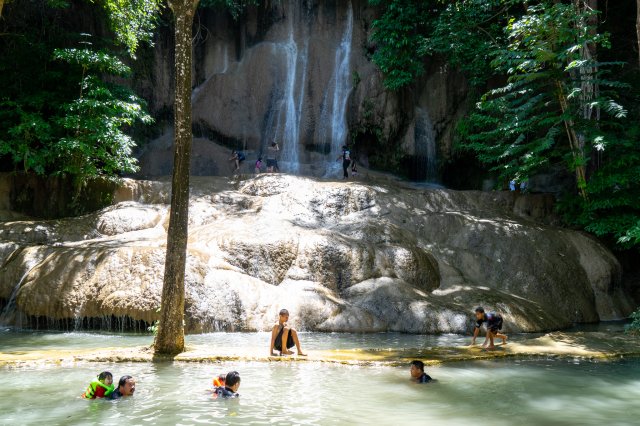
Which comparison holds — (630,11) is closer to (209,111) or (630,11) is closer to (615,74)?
(615,74)

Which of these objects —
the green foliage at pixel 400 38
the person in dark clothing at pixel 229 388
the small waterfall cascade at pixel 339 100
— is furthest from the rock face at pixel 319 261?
the small waterfall cascade at pixel 339 100

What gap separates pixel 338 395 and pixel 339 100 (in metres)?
21.4

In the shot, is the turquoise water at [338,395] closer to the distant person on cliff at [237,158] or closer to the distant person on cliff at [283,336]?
the distant person on cliff at [283,336]

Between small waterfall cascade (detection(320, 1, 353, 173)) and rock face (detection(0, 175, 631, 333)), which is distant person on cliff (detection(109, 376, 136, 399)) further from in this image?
small waterfall cascade (detection(320, 1, 353, 173))

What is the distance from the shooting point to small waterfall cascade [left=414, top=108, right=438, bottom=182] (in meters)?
26.8

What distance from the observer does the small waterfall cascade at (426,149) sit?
26.8 m

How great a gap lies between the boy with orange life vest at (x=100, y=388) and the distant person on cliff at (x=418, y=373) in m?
4.20

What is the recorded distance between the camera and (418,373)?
28.4 feet

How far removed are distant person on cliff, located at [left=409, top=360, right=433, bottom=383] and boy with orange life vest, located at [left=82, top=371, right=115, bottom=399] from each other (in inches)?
165

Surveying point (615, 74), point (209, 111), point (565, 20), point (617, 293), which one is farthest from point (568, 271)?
point (209, 111)

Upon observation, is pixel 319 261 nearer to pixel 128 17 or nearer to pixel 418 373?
pixel 418 373

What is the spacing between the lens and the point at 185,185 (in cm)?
996

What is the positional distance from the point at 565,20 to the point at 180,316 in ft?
44.7

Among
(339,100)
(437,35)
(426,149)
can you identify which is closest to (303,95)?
(339,100)
